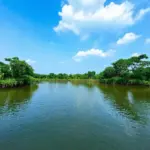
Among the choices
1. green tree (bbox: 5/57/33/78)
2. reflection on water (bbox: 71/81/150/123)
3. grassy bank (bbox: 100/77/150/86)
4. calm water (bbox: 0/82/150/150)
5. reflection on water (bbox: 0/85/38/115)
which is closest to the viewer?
calm water (bbox: 0/82/150/150)

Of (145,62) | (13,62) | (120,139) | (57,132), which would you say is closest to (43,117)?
(57,132)

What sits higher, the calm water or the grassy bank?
the grassy bank

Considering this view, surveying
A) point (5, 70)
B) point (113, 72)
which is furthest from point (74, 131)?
point (113, 72)

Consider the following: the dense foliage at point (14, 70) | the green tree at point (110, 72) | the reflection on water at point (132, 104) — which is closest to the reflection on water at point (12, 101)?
the reflection on water at point (132, 104)

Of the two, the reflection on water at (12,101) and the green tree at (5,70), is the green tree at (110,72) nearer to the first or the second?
the green tree at (5,70)

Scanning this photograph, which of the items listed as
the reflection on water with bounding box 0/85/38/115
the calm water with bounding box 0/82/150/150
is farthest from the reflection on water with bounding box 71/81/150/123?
the reflection on water with bounding box 0/85/38/115

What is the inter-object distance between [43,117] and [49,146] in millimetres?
5870

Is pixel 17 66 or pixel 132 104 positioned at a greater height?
pixel 17 66

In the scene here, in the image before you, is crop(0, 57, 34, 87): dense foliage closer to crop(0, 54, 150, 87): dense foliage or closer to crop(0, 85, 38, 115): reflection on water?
Result: crop(0, 54, 150, 87): dense foliage

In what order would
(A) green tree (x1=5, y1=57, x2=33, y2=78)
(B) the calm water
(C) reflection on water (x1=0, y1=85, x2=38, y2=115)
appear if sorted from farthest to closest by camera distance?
(A) green tree (x1=5, y1=57, x2=33, y2=78) → (C) reflection on water (x1=0, y1=85, x2=38, y2=115) → (B) the calm water

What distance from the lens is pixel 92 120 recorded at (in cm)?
1373

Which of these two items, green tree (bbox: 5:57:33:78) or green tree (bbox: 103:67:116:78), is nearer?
green tree (bbox: 5:57:33:78)

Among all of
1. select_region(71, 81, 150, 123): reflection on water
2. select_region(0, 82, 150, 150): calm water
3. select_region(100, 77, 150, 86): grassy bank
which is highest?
select_region(100, 77, 150, 86): grassy bank

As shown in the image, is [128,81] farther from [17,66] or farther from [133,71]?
[17,66]
